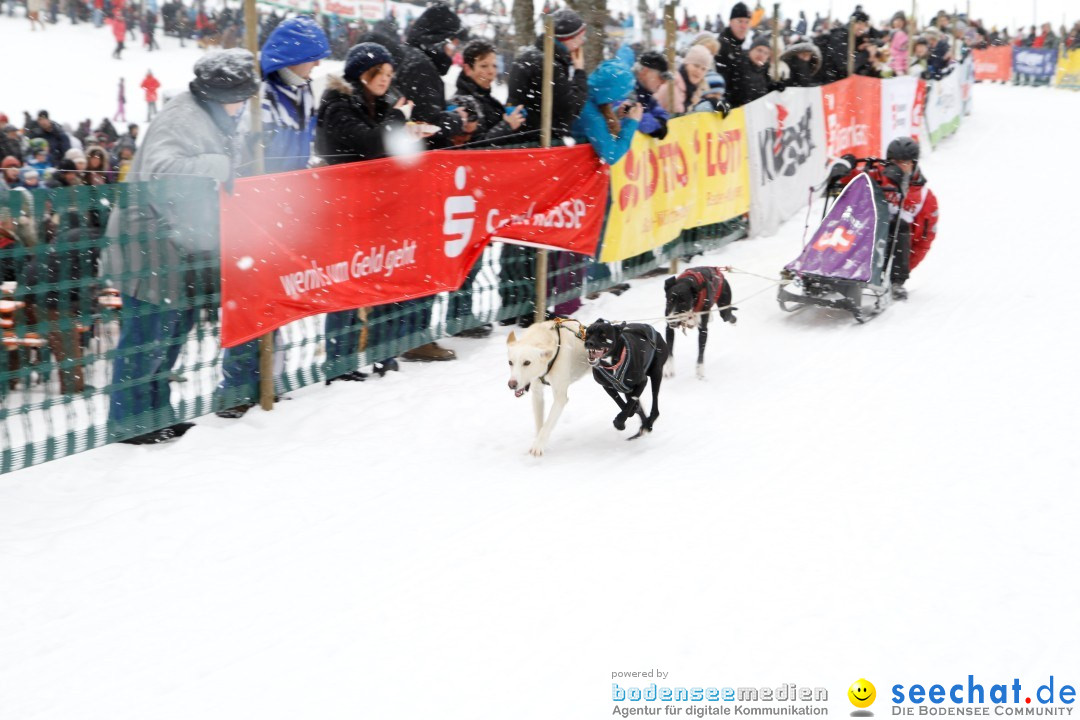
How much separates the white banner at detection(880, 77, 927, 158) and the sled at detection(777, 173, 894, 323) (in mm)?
7225

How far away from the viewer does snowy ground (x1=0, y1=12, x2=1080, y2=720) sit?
139 inches

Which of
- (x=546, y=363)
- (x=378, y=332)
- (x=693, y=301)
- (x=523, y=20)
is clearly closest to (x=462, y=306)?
(x=378, y=332)

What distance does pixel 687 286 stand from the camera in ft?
22.6

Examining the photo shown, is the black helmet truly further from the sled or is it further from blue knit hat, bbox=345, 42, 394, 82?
blue knit hat, bbox=345, 42, 394, 82

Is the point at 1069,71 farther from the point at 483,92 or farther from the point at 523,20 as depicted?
the point at 483,92

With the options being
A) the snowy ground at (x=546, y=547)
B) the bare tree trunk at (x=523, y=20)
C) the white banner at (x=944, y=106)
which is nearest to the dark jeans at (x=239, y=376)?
the snowy ground at (x=546, y=547)

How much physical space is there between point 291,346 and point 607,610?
3220mm

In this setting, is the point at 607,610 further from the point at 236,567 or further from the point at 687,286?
the point at 687,286

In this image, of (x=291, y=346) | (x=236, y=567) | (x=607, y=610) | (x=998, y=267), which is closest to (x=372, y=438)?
(x=291, y=346)

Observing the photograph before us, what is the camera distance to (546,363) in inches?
214

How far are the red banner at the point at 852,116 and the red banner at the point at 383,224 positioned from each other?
6748mm

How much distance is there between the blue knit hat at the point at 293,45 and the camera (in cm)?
596

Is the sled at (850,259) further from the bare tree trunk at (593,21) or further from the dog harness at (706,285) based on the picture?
the bare tree trunk at (593,21)

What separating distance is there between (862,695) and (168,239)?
4.01 m
